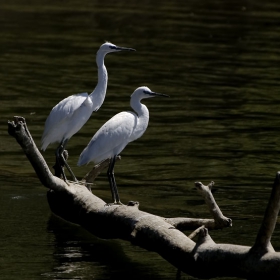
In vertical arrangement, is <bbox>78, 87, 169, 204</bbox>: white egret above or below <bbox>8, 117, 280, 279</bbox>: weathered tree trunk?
above

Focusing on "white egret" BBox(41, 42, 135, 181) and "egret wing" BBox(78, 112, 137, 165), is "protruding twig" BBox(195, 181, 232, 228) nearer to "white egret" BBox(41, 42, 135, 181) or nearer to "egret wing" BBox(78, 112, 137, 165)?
"egret wing" BBox(78, 112, 137, 165)

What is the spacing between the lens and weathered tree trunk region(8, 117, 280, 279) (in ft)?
26.2

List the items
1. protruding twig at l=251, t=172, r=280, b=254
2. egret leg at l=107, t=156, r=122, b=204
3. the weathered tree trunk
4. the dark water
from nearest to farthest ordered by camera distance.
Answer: protruding twig at l=251, t=172, r=280, b=254
the weathered tree trunk
the dark water
egret leg at l=107, t=156, r=122, b=204

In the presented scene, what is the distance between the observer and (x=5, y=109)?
18.7 metres

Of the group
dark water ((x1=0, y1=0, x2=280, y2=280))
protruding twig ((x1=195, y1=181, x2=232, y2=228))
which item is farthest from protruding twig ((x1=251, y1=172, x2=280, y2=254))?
dark water ((x1=0, y1=0, x2=280, y2=280))

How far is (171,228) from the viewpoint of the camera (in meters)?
9.16

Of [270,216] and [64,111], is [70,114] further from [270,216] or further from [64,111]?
[270,216]

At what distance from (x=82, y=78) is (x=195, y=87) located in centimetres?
282

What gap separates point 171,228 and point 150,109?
1040 centimetres

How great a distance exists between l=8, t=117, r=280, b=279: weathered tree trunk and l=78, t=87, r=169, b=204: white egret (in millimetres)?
378

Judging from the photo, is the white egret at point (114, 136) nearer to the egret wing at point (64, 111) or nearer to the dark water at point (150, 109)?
the egret wing at point (64, 111)

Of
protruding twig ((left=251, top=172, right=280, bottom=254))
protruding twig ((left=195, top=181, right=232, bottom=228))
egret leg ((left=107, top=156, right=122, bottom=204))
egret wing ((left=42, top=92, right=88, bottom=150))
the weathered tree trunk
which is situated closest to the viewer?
protruding twig ((left=251, top=172, right=280, bottom=254))

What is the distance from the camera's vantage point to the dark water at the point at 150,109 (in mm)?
10766

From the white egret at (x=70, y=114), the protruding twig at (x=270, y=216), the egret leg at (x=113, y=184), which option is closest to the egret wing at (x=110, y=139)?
the egret leg at (x=113, y=184)
